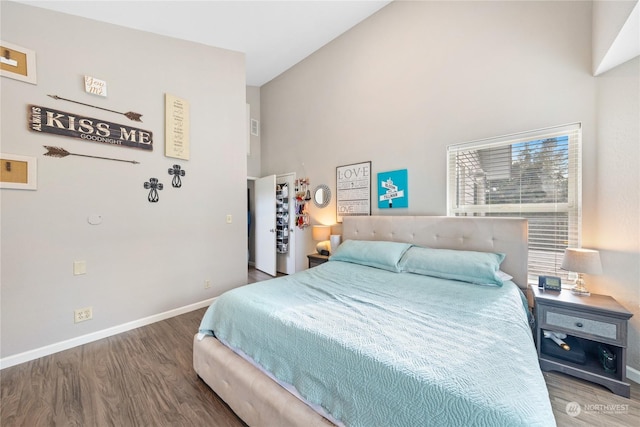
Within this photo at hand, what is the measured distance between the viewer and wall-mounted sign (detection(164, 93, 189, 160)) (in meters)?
2.89

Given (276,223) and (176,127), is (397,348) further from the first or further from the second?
(276,223)

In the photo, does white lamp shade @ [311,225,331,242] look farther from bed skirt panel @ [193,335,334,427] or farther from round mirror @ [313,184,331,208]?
bed skirt panel @ [193,335,334,427]

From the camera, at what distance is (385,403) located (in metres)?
0.95

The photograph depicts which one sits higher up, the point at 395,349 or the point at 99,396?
the point at 395,349

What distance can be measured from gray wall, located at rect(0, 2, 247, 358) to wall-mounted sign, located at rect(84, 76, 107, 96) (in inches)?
2.0

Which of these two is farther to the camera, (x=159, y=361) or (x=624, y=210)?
(x=159, y=361)

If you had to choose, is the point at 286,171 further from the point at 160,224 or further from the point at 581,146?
the point at 581,146

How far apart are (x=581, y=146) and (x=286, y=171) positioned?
3702 mm

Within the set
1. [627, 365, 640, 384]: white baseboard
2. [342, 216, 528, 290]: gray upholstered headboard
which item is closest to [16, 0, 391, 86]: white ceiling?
[342, 216, 528, 290]: gray upholstered headboard

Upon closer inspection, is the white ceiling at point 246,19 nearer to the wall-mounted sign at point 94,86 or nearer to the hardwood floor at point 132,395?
the wall-mounted sign at point 94,86

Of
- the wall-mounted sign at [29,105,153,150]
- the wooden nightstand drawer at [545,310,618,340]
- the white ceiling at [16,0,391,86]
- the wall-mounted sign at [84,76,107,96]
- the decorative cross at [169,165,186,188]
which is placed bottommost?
the wooden nightstand drawer at [545,310,618,340]

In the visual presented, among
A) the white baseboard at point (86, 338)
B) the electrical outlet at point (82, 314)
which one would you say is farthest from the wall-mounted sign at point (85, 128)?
the white baseboard at point (86, 338)

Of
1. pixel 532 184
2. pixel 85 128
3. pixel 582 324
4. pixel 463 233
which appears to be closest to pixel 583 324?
pixel 582 324

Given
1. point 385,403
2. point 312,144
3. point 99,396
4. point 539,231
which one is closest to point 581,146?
point 539,231
